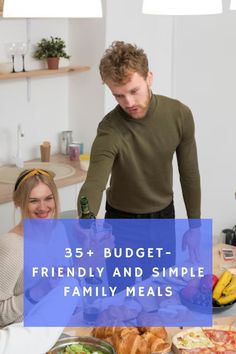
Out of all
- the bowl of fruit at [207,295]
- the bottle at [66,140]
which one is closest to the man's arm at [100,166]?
the bowl of fruit at [207,295]

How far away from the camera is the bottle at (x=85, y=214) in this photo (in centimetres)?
224

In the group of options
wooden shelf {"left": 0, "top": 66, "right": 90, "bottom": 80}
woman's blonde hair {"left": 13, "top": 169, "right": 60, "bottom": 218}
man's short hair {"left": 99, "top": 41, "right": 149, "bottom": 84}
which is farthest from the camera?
wooden shelf {"left": 0, "top": 66, "right": 90, "bottom": 80}

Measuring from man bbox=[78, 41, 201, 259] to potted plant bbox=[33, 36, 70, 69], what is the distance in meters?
1.63

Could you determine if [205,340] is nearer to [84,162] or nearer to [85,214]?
[85,214]

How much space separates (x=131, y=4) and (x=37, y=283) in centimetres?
255

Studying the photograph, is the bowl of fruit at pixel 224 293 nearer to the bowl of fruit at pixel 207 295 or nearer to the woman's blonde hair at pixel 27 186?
the bowl of fruit at pixel 207 295

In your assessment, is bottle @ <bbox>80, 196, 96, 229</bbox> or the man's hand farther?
the man's hand

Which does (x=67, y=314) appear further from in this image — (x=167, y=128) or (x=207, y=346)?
(x=167, y=128)

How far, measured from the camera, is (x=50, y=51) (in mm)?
4238

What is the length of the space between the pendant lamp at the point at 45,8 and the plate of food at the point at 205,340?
3.38 feet

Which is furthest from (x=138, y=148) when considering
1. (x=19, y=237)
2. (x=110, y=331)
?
(x=110, y=331)

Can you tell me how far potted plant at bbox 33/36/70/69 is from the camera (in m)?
4.23

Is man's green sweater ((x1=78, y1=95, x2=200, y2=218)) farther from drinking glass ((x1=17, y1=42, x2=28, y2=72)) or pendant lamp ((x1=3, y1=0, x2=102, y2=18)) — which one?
drinking glass ((x1=17, y1=42, x2=28, y2=72))

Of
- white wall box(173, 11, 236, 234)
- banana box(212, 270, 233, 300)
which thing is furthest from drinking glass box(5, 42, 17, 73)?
banana box(212, 270, 233, 300)
